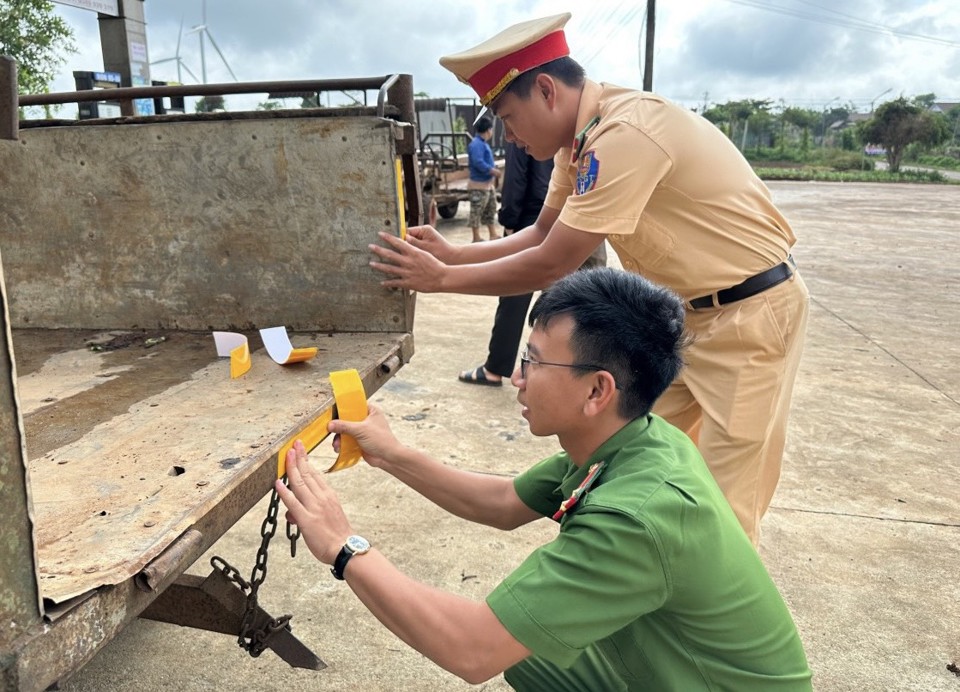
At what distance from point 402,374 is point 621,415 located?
3.68 m

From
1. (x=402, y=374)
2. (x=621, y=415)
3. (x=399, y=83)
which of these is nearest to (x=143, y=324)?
(x=399, y=83)

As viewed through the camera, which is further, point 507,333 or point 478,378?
point 478,378

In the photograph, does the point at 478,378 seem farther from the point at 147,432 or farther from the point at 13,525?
the point at 13,525

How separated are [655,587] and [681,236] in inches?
44.1

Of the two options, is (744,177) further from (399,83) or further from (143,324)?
(143,324)

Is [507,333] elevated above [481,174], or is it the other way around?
[481,174]

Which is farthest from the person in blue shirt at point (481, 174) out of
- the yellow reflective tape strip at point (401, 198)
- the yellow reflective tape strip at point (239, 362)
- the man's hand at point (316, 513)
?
the man's hand at point (316, 513)

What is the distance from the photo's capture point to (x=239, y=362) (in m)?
2.08

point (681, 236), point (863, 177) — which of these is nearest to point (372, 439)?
point (681, 236)

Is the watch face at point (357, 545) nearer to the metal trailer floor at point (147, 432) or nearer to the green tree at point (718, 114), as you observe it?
the metal trailer floor at point (147, 432)

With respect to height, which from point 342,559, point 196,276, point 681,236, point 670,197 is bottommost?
point 342,559

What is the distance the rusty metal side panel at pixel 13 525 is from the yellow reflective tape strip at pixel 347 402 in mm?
917

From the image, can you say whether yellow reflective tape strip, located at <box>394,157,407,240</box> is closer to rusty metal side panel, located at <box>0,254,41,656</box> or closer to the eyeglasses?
the eyeglasses

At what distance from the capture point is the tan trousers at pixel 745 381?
214 centimetres
